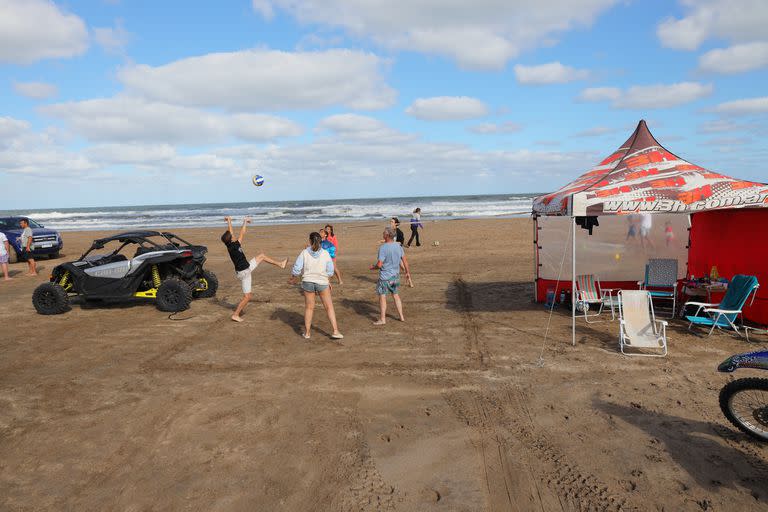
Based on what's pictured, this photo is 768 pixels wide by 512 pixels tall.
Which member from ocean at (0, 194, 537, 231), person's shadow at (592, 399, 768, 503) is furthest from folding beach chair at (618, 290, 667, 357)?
ocean at (0, 194, 537, 231)

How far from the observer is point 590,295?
8703 mm

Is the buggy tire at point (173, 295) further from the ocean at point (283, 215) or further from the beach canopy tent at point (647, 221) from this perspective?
the ocean at point (283, 215)

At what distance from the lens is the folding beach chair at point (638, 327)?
256 inches

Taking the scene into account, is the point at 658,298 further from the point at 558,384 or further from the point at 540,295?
the point at 558,384

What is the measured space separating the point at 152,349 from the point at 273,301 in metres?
3.25

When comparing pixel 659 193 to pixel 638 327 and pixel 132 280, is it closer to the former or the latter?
pixel 638 327

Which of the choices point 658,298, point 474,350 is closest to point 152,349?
point 474,350

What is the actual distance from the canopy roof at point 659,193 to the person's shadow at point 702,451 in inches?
111

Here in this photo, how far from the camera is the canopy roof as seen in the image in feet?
21.5

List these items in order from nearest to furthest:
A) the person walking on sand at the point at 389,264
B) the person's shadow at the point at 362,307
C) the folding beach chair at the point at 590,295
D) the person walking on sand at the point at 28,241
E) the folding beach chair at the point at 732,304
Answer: the folding beach chair at the point at 732,304, the person walking on sand at the point at 389,264, the folding beach chair at the point at 590,295, the person's shadow at the point at 362,307, the person walking on sand at the point at 28,241

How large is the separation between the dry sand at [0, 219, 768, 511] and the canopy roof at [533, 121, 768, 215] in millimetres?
1922

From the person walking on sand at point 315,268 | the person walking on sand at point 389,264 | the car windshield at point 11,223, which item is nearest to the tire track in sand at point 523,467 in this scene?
the person walking on sand at point 315,268

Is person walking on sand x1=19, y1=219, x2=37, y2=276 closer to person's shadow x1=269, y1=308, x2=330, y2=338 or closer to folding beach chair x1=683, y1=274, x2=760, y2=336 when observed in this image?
person's shadow x1=269, y1=308, x2=330, y2=338

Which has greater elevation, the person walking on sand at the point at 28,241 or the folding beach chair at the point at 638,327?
the person walking on sand at the point at 28,241
